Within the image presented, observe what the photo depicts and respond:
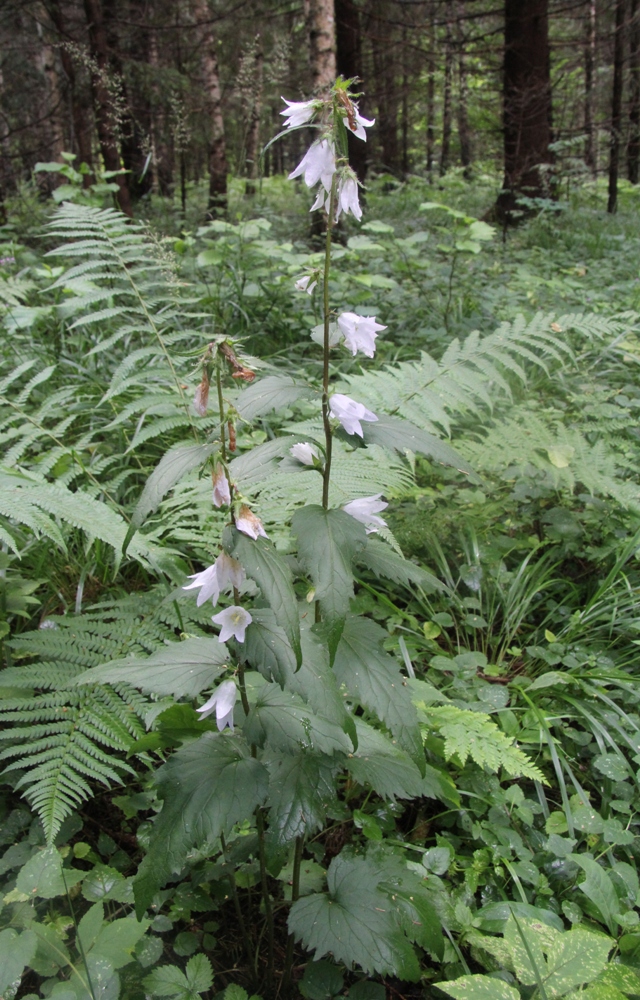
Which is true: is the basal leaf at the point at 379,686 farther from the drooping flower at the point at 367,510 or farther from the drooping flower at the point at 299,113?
the drooping flower at the point at 299,113

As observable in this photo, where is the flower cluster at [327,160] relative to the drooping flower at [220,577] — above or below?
above

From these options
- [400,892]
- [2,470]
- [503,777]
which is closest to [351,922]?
[400,892]

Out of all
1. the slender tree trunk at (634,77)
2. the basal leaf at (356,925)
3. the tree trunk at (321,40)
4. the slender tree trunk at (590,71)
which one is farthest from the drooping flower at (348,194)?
the slender tree trunk at (590,71)

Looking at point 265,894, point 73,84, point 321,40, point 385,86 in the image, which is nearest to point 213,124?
point 73,84

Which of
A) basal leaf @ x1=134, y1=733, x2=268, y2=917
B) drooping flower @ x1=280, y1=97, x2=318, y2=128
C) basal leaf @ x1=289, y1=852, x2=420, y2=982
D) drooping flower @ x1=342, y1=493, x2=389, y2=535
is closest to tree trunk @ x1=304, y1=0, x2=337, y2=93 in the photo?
drooping flower @ x1=280, y1=97, x2=318, y2=128

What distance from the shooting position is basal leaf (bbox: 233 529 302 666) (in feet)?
2.88

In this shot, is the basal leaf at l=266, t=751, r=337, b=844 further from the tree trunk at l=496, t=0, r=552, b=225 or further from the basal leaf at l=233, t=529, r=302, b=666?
the tree trunk at l=496, t=0, r=552, b=225

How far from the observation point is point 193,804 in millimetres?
1040

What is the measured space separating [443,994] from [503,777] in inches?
22.1

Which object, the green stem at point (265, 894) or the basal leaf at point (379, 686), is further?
the green stem at point (265, 894)

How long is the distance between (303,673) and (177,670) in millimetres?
258

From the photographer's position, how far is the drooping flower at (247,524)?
37.1 inches

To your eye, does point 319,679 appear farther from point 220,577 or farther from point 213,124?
point 213,124

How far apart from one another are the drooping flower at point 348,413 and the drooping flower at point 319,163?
0.35 m
